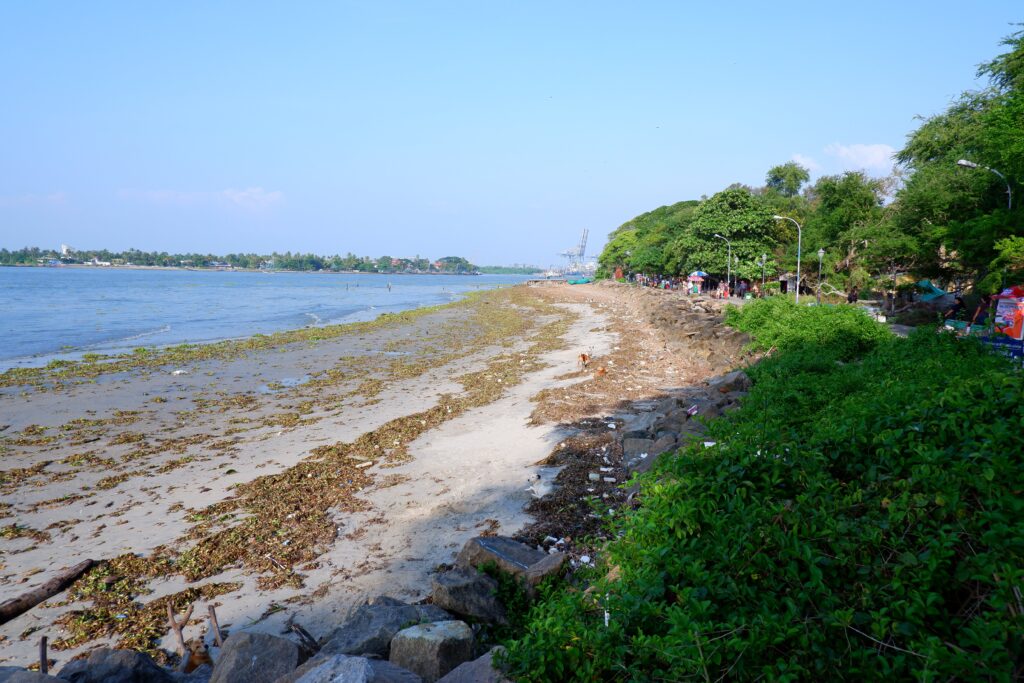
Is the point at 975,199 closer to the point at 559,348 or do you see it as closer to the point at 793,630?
the point at 559,348

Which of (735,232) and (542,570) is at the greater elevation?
(735,232)

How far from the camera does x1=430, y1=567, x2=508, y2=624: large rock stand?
541cm

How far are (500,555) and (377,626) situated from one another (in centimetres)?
157

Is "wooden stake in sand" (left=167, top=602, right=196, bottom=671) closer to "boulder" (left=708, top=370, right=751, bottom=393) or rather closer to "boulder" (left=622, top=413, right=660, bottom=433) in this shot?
"boulder" (left=622, top=413, right=660, bottom=433)

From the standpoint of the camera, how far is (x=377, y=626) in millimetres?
5047

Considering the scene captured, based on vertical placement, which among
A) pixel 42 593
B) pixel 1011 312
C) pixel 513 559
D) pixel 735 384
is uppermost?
pixel 1011 312

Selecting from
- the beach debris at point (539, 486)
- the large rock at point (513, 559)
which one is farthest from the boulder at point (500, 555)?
the beach debris at point (539, 486)

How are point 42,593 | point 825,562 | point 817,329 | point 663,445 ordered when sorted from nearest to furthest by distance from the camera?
point 825,562 < point 42,593 < point 663,445 < point 817,329

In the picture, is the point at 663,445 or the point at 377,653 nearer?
the point at 377,653

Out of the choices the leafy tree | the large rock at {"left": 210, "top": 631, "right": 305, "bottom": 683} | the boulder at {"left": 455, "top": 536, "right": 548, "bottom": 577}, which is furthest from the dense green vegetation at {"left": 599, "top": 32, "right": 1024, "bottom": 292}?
the large rock at {"left": 210, "top": 631, "right": 305, "bottom": 683}

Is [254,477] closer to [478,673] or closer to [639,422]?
[639,422]

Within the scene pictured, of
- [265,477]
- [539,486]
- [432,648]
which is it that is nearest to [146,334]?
[265,477]

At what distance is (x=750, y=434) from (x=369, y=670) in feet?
11.9

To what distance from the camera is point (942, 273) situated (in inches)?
1259
